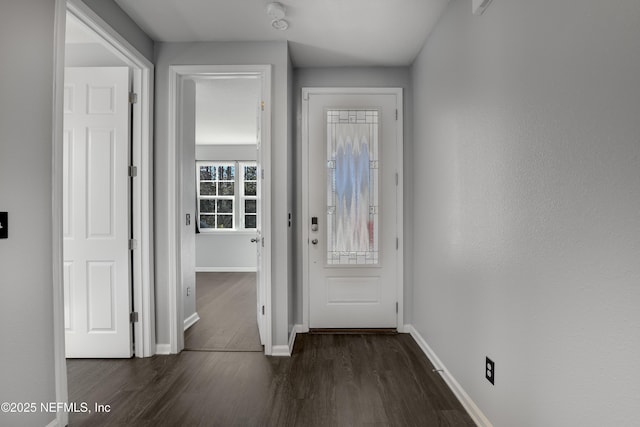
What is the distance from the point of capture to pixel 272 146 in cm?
299

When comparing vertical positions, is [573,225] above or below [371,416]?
above

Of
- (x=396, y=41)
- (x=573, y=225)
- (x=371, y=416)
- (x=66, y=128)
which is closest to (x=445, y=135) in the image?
(x=396, y=41)

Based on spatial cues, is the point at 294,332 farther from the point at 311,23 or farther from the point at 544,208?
the point at 311,23

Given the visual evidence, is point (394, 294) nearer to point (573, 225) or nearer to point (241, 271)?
point (573, 225)

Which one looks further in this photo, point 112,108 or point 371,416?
point 112,108

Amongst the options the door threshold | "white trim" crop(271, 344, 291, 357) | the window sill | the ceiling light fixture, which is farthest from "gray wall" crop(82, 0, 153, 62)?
the window sill

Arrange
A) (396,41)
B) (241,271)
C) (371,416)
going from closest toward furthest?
(371,416)
(396,41)
(241,271)

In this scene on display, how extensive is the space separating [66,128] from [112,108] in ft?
1.26

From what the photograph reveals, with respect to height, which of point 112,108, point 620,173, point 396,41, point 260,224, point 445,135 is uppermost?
point 396,41

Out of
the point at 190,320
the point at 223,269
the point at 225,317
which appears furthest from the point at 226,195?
the point at 190,320

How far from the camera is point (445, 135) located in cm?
254

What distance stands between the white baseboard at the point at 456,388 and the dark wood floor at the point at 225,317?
1417 millimetres

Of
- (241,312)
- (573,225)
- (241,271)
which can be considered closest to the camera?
(573,225)

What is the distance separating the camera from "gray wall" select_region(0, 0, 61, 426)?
1608 millimetres
